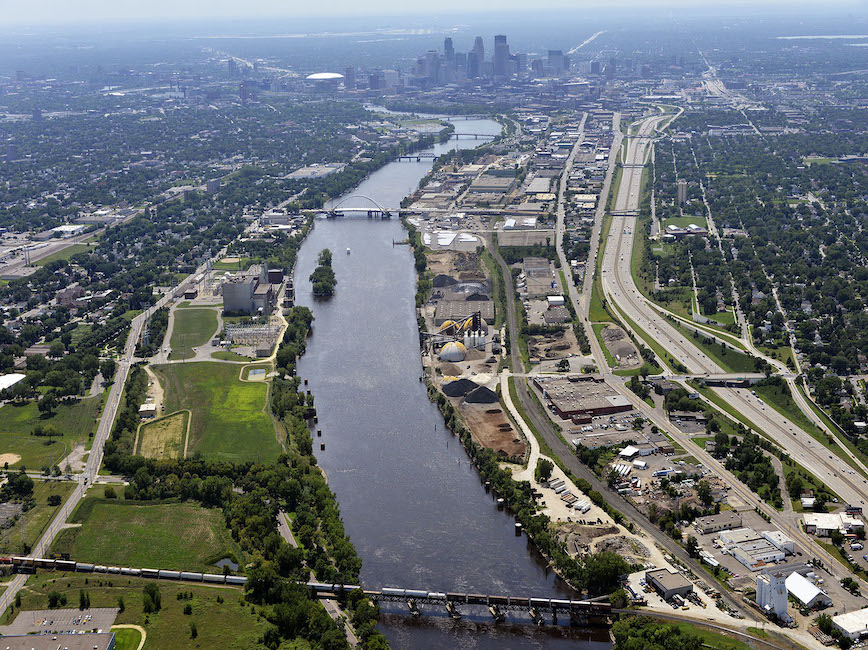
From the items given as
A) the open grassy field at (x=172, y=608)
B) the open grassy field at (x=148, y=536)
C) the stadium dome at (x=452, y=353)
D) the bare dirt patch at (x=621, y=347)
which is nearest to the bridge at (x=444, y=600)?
the open grassy field at (x=172, y=608)

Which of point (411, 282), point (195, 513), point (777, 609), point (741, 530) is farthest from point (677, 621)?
point (411, 282)

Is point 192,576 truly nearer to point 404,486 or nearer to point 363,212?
point 404,486

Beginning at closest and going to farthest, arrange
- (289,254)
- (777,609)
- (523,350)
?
1. (777,609)
2. (523,350)
3. (289,254)

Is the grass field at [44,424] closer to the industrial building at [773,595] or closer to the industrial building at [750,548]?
the industrial building at [750,548]

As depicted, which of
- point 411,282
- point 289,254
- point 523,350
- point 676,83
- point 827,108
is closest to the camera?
point 523,350

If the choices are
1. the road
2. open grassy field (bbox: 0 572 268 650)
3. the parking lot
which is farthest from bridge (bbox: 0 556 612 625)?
the parking lot

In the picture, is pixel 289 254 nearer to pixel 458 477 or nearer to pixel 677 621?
pixel 458 477
